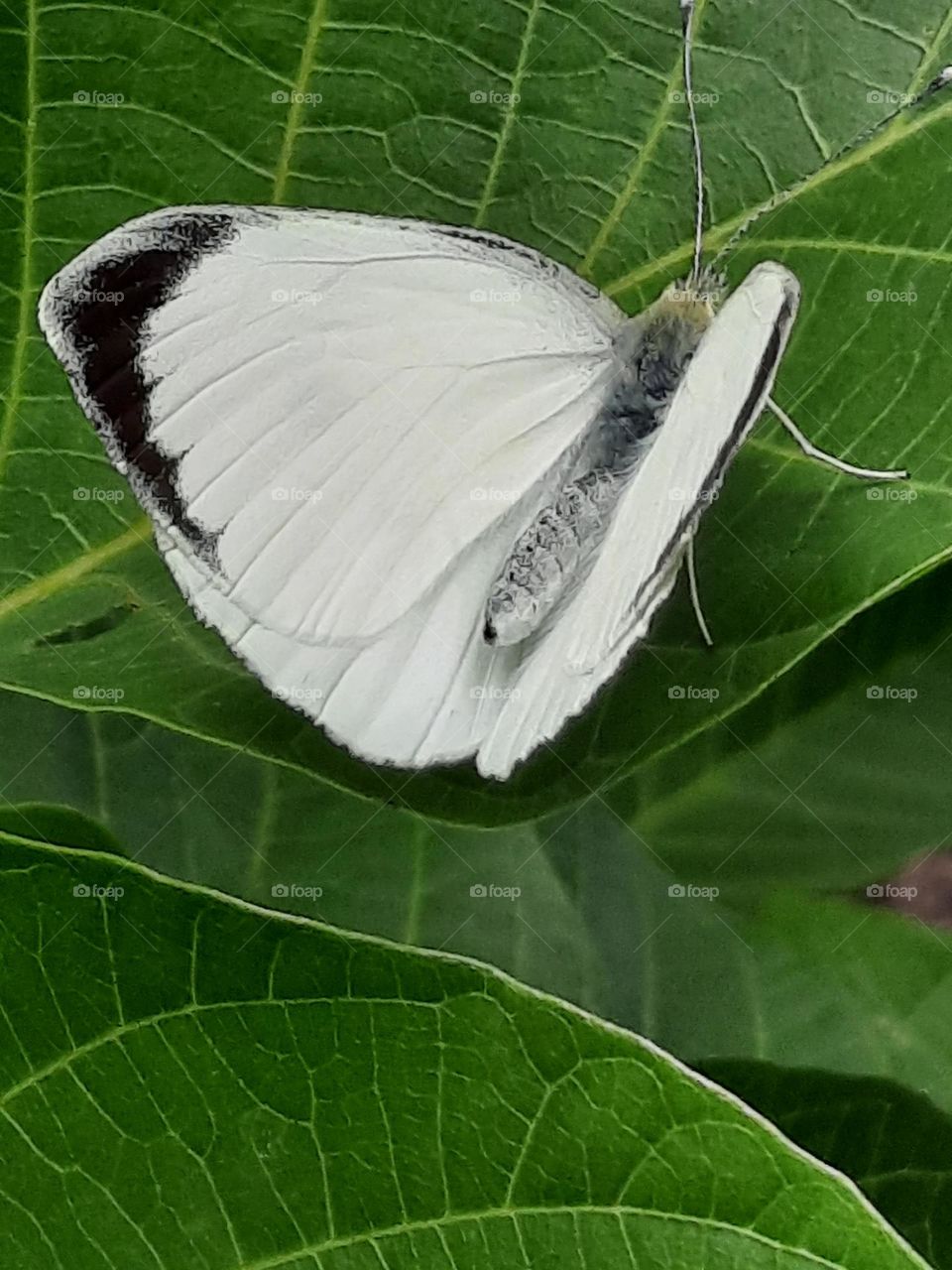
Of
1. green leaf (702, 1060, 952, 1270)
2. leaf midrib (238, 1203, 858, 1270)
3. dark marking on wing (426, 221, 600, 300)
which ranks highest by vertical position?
dark marking on wing (426, 221, 600, 300)

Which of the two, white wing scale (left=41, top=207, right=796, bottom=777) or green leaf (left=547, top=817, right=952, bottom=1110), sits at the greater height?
white wing scale (left=41, top=207, right=796, bottom=777)

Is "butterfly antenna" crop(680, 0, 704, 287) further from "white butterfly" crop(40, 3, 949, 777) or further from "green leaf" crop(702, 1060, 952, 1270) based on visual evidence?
"green leaf" crop(702, 1060, 952, 1270)

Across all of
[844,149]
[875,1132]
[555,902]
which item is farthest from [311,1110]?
[844,149]

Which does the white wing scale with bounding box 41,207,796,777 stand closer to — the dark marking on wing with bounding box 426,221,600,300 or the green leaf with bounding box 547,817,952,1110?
the dark marking on wing with bounding box 426,221,600,300

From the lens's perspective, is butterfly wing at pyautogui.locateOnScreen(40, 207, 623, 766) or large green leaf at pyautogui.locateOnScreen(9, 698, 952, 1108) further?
large green leaf at pyautogui.locateOnScreen(9, 698, 952, 1108)

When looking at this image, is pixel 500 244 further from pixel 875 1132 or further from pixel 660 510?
pixel 875 1132

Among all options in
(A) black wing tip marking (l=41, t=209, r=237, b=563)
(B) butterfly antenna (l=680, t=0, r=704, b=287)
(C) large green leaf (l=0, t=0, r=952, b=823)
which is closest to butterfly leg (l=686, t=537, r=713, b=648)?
(C) large green leaf (l=0, t=0, r=952, b=823)

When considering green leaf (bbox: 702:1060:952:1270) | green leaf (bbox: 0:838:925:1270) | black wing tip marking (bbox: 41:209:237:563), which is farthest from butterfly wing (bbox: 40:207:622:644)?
green leaf (bbox: 702:1060:952:1270)
